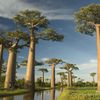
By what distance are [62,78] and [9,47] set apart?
73.1 m

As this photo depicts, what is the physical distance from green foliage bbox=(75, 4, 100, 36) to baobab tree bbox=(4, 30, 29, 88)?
1063cm

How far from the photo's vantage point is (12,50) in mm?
43406

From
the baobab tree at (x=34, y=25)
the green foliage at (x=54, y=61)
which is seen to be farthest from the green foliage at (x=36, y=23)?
the green foliage at (x=54, y=61)

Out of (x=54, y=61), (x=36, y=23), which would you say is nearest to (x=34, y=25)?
(x=36, y=23)

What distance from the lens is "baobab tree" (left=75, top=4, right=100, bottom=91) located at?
3277 cm

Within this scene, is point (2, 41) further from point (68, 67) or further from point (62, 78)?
point (62, 78)

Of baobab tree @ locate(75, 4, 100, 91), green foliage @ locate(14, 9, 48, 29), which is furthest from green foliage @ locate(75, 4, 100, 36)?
green foliage @ locate(14, 9, 48, 29)

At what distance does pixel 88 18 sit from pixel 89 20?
29 centimetres

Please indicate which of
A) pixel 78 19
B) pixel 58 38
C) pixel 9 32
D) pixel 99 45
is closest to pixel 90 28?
pixel 78 19

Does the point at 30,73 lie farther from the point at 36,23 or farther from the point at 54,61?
the point at 54,61

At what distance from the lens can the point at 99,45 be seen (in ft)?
103

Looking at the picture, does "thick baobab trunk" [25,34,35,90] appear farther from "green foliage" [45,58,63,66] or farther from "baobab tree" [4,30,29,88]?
"green foliage" [45,58,63,66]

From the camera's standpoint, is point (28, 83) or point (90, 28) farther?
point (28, 83)

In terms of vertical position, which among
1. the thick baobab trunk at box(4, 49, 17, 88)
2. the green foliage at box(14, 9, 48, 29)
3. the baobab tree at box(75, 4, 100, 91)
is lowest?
the thick baobab trunk at box(4, 49, 17, 88)
